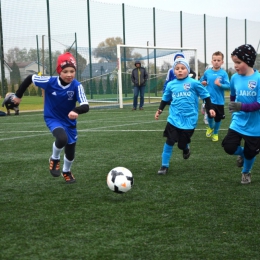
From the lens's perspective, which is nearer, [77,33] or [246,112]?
[246,112]

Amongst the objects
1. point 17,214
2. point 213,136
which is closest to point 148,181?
point 17,214

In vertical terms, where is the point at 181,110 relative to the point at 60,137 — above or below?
above

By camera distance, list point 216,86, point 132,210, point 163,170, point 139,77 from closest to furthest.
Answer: point 132,210
point 163,170
point 216,86
point 139,77

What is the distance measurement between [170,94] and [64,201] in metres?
2.59

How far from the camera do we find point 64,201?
17.2 feet

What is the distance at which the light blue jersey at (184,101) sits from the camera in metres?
6.89

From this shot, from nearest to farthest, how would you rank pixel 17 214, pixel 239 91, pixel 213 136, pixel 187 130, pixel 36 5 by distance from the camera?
pixel 17 214 → pixel 239 91 → pixel 187 130 → pixel 213 136 → pixel 36 5

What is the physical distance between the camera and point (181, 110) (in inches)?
272

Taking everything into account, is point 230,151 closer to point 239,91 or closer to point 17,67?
point 239,91

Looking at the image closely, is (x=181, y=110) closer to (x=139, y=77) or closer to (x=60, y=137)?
(x=60, y=137)

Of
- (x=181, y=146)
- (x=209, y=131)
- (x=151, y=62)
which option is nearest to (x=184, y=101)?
(x=181, y=146)

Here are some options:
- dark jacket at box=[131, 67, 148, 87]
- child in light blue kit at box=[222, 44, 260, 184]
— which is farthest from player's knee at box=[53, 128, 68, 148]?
dark jacket at box=[131, 67, 148, 87]

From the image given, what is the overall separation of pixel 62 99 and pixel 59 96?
0.05 metres

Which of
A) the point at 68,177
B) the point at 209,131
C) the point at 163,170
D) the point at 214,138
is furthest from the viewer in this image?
the point at 209,131
